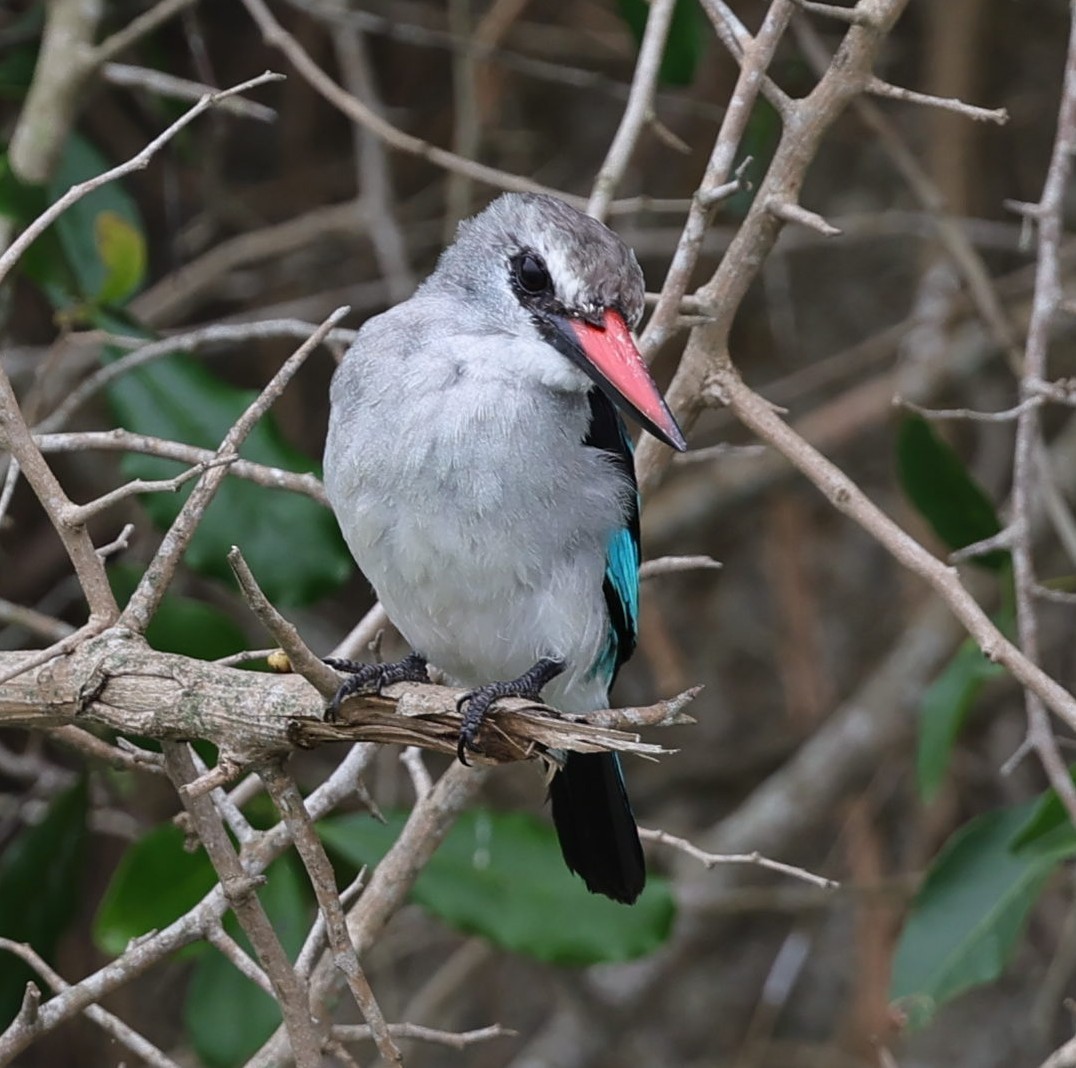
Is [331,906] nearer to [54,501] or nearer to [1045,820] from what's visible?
[54,501]

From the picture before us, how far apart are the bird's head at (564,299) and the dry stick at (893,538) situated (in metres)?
0.13

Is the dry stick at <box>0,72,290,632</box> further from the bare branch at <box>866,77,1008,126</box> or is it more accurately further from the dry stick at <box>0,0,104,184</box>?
the dry stick at <box>0,0,104,184</box>

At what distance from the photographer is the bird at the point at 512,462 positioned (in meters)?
2.00

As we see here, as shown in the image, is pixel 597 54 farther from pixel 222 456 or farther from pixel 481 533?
pixel 222 456

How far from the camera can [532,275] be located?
2.10m

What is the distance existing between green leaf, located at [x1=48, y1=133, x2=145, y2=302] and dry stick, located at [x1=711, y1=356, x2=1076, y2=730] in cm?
114

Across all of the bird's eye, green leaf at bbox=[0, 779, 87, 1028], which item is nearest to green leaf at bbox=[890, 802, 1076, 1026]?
the bird's eye

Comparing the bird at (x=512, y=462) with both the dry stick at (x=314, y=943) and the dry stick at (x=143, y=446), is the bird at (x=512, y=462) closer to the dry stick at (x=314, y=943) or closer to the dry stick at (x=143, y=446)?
the dry stick at (x=143, y=446)

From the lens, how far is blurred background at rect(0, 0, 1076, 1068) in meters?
3.62

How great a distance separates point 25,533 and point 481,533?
2.17m

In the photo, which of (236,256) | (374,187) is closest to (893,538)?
(374,187)

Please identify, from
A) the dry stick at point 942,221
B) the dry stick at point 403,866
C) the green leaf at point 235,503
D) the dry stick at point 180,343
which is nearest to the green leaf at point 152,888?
the green leaf at point 235,503

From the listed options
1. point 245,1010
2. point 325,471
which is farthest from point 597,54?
point 245,1010

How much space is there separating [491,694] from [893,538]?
50cm
